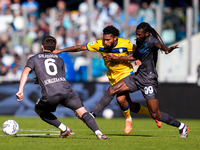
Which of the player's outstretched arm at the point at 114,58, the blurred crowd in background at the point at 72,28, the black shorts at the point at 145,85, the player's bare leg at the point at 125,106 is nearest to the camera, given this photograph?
the black shorts at the point at 145,85

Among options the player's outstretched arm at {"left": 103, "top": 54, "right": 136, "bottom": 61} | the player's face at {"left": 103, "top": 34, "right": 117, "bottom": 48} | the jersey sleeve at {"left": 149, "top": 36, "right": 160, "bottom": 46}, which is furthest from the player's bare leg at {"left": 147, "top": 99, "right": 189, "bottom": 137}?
the player's face at {"left": 103, "top": 34, "right": 117, "bottom": 48}

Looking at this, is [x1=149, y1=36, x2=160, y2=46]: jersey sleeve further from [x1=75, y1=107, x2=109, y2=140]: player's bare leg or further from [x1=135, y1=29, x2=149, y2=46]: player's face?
[x1=75, y1=107, x2=109, y2=140]: player's bare leg

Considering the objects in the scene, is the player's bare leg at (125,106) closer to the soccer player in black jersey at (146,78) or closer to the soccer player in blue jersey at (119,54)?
the soccer player in blue jersey at (119,54)

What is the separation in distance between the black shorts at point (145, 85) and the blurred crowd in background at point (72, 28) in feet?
17.5

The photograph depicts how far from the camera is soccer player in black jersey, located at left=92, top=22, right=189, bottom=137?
6.94m

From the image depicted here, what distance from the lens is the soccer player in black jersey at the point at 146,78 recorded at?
694 centimetres

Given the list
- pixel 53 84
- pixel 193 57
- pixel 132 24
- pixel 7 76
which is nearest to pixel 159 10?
pixel 132 24

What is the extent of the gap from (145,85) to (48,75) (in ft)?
6.21

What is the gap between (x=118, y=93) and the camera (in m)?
7.41

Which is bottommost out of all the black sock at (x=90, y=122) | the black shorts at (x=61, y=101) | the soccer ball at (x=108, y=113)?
the soccer ball at (x=108, y=113)

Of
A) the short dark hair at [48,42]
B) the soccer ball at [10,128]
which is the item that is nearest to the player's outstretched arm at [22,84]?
the short dark hair at [48,42]

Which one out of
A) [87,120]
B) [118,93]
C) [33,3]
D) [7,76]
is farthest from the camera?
[33,3]

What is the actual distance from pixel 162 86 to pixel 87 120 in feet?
23.0

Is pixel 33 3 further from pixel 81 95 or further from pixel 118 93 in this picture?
pixel 118 93
